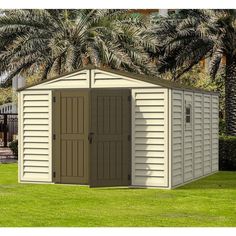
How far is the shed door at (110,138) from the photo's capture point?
15938 millimetres

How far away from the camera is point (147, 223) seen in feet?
37.2

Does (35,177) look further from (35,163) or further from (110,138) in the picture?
(110,138)

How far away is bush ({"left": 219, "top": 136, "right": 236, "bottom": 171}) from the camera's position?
21922 mm

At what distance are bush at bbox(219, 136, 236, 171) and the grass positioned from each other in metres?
4.04

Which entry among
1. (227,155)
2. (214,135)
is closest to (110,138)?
(214,135)

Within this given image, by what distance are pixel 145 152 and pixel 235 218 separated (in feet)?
15.2

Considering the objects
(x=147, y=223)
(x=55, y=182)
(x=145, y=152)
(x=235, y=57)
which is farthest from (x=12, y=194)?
(x=235, y=57)

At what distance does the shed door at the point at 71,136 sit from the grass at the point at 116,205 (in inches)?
14.6

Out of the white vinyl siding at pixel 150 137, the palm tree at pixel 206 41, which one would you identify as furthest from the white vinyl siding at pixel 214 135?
the white vinyl siding at pixel 150 137

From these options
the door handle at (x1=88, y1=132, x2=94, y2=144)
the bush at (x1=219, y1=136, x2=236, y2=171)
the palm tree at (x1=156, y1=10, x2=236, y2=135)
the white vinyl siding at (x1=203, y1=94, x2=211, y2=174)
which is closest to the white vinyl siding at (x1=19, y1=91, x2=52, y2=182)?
the door handle at (x1=88, y1=132, x2=94, y2=144)

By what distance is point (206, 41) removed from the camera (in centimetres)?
2434

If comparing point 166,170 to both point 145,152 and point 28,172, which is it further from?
point 28,172

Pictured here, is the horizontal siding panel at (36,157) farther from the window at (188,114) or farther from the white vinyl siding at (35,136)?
the window at (188,114)

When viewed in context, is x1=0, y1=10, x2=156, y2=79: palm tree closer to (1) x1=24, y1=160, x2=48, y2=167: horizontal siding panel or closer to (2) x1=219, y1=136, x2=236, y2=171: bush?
(2) x1=219, y1=136, x2=236, y2=171: bush
